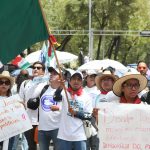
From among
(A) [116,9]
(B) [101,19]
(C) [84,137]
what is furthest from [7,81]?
(B) [101,19]

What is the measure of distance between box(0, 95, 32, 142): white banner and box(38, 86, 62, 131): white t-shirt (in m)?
1.22

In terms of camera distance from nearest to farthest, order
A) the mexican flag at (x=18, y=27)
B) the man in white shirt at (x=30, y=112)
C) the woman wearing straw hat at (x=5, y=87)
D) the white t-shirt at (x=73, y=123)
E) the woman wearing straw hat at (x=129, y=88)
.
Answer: the woman wearing straw hat at (x=129, y=88) < the mexican flag at (x=18, y=27) < the woman wearing straw hat at (x=5, y=87) < the white t-shirt at (x=73, y=123) < the man in white shirt at (x=30, y=112)

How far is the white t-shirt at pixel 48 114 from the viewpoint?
779 cm

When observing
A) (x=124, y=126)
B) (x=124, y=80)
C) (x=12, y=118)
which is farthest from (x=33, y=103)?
(x=124, y=126)

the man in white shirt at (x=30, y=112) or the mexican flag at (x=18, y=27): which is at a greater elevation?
the mexican flag at (x=18, y=27)

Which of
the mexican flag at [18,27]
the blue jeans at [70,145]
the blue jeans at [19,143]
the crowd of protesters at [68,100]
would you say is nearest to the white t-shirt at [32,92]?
the crowd of protesters at [68,100]

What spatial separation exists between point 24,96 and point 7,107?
2575mm

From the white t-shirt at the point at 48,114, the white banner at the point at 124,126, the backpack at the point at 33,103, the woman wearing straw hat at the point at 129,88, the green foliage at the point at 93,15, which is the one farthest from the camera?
the green foliage at the point at 93,15

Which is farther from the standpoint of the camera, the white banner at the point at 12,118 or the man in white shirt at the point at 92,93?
the man in white shirt at the point at 92,93

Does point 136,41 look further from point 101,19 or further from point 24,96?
point 24,96

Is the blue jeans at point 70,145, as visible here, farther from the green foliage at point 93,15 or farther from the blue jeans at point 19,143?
the green foliage at point 93,15

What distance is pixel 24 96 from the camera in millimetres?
9109

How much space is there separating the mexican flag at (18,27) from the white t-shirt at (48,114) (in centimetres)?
131

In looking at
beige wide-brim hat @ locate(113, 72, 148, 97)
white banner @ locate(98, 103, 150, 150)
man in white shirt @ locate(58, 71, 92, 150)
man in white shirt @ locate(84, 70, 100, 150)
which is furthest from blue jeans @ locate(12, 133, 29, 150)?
white banner @ locate(98, 103, 150, 150)
